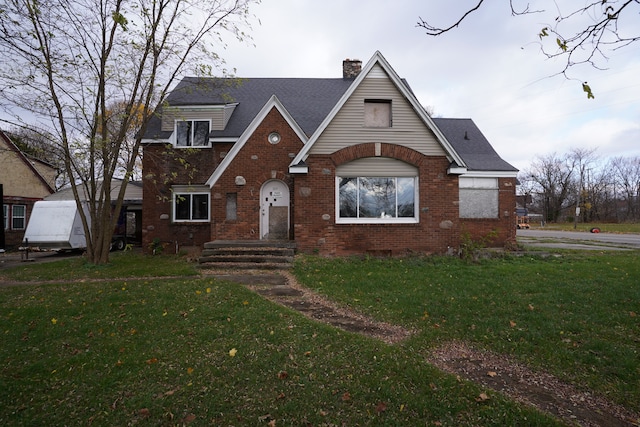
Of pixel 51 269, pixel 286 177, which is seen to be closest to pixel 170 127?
pixel 286 177

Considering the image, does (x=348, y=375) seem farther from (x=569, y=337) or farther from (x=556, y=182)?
(x=556, y=182)

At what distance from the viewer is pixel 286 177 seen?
1336 centimetres

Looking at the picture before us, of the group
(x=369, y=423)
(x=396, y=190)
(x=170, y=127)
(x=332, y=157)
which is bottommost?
(x=369, y=423)

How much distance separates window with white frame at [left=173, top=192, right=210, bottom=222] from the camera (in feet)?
50.6

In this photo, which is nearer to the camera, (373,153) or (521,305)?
(521,305)

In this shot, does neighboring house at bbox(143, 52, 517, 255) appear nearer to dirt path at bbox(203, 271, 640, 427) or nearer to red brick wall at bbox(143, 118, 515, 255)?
red brick wall at bbox(143, 118, 515, 255)

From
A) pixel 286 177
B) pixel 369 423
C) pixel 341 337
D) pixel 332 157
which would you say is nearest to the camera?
pixel 369 423

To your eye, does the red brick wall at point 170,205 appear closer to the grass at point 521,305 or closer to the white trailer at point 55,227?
the white trailer at point 55,227

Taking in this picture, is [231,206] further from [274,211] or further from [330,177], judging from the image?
[330,177]

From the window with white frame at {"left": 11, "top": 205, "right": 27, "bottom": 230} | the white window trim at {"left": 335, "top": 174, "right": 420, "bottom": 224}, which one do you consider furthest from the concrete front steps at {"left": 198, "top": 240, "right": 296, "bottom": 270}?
the window with white frame at {"left": 11, "top": 205, "right": 27, "bottom": 230}

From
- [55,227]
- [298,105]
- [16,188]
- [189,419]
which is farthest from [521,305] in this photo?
[16,188]

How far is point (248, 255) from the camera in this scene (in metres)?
11.0

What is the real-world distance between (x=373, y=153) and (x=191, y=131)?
8.53m

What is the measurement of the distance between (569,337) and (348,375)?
3365 millimetres
